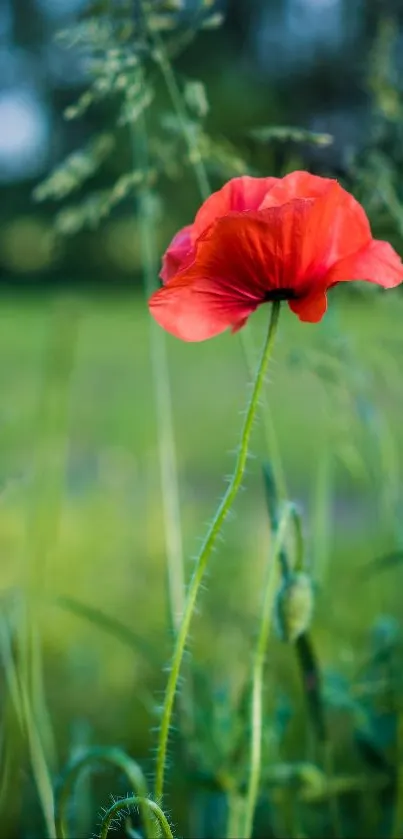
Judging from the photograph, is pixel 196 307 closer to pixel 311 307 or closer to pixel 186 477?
pixel 311 307

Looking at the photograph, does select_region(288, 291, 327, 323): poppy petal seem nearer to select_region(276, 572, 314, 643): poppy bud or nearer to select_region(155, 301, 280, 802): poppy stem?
select_region(155, 301, 280, 802): poppy stem

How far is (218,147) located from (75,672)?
62cm

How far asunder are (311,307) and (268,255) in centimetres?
2

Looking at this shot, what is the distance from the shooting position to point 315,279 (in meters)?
0.44

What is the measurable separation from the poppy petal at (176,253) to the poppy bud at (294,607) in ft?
0.48

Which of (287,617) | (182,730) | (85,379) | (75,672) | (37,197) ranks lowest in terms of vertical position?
(85,379)

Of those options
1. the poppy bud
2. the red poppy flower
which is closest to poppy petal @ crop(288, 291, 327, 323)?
the red poppy flower

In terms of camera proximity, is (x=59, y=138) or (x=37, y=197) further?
(x=59, y=138)

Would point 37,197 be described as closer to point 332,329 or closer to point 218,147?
point 218,147

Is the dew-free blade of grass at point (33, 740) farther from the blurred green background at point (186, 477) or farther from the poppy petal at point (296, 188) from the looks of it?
the poppy petal at point (296, 188)

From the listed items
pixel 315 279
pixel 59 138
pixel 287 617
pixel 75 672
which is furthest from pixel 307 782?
pixel 59 138

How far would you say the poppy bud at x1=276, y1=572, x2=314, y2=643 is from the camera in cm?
53

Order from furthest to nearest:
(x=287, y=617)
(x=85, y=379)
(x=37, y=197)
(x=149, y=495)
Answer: (x=85, y=379) → (x=149, y=495) → (x=37, y=197) → (x=287, y=617)

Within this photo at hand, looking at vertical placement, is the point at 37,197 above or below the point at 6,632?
above
